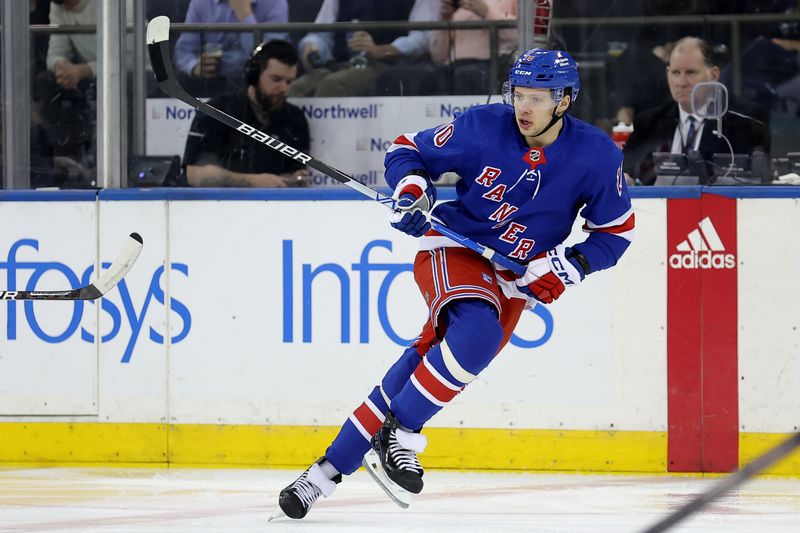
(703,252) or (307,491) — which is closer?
(307,491)

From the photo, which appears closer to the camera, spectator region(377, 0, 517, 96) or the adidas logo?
the adidas logo

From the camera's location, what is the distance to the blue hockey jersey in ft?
10.7

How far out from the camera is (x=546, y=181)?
10.7 ft

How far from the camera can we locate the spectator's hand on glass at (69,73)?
459 cm

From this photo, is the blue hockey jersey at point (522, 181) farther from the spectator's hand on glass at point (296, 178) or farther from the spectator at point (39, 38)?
the spectator at point (39, 38)

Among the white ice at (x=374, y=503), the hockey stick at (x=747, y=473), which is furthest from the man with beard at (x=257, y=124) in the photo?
the hockey stick at (x=747, y=473)

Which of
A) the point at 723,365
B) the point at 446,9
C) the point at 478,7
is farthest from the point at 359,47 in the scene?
the point at 723,365

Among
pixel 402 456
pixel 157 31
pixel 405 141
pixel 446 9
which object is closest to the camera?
pixel 402 456

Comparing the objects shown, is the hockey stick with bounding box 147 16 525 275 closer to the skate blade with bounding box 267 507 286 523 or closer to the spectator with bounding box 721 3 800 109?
the skate blade with bounding box 267 507 286 523

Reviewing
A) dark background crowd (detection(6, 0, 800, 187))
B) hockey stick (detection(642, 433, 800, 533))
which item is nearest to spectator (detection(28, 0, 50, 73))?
dark background crowd (detection(6, 0, 800, 187))

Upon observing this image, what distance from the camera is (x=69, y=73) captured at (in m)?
4.61

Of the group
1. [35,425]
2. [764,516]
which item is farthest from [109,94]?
[764,516]

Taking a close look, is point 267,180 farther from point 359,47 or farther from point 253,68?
point 359,47

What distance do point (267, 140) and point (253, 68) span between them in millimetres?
905
